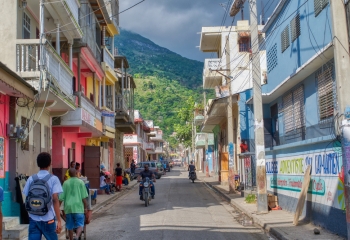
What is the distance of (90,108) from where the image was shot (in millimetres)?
20078

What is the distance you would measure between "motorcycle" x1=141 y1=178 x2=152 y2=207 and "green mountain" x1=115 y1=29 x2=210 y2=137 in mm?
61972

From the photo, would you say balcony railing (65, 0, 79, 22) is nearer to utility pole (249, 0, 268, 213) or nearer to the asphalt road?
utility pole (249, 0, 268, 213)

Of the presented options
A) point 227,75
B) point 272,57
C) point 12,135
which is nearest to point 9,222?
point 12,135

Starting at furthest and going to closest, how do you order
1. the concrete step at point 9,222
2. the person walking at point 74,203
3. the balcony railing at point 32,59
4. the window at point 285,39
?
the window at point 285,39 → the balcony railing at point 32,59 → the concrete step at point 9,222 → the person walking at point 74,203

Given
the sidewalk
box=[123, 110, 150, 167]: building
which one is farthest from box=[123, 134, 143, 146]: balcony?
the sidewalk

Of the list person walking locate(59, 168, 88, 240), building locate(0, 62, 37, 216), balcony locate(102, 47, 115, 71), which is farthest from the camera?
balcony locate(102, 47, 115, 71)

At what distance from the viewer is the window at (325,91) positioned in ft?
37.8

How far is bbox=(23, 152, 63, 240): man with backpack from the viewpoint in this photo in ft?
19.6

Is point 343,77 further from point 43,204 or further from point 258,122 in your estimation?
point 258,122

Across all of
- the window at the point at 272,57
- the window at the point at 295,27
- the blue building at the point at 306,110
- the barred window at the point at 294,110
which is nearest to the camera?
the blue building at the point at 306,110

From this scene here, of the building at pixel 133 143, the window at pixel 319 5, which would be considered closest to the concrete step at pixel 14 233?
the window at pixel 319 5

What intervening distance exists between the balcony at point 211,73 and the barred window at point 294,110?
52.8 feet

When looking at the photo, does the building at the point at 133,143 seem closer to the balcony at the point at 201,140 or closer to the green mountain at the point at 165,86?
the balcony at the point at 201,140

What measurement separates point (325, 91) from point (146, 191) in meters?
8.51
